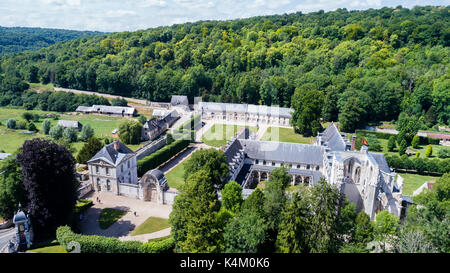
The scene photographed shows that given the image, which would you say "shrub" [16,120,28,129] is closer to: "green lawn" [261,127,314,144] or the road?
the road

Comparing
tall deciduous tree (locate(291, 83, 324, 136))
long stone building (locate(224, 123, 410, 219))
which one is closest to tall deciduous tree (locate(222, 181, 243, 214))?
long stone building (locate(224, 123, 410, 219))

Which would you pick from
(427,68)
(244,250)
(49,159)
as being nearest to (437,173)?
(244,250)

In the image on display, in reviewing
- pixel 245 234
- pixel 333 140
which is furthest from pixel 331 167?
pixel 245 234

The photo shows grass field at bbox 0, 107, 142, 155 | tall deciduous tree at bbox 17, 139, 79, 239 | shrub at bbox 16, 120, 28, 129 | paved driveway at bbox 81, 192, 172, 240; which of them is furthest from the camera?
shrub at bbox 16, 120, 28, 129

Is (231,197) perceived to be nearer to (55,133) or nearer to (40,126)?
(55,133)

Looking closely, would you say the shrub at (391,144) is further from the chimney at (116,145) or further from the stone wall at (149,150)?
the chimney at (116,145)

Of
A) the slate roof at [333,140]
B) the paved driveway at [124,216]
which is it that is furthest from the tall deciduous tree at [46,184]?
the slate roof at [333,140]

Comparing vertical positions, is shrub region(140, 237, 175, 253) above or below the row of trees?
below
